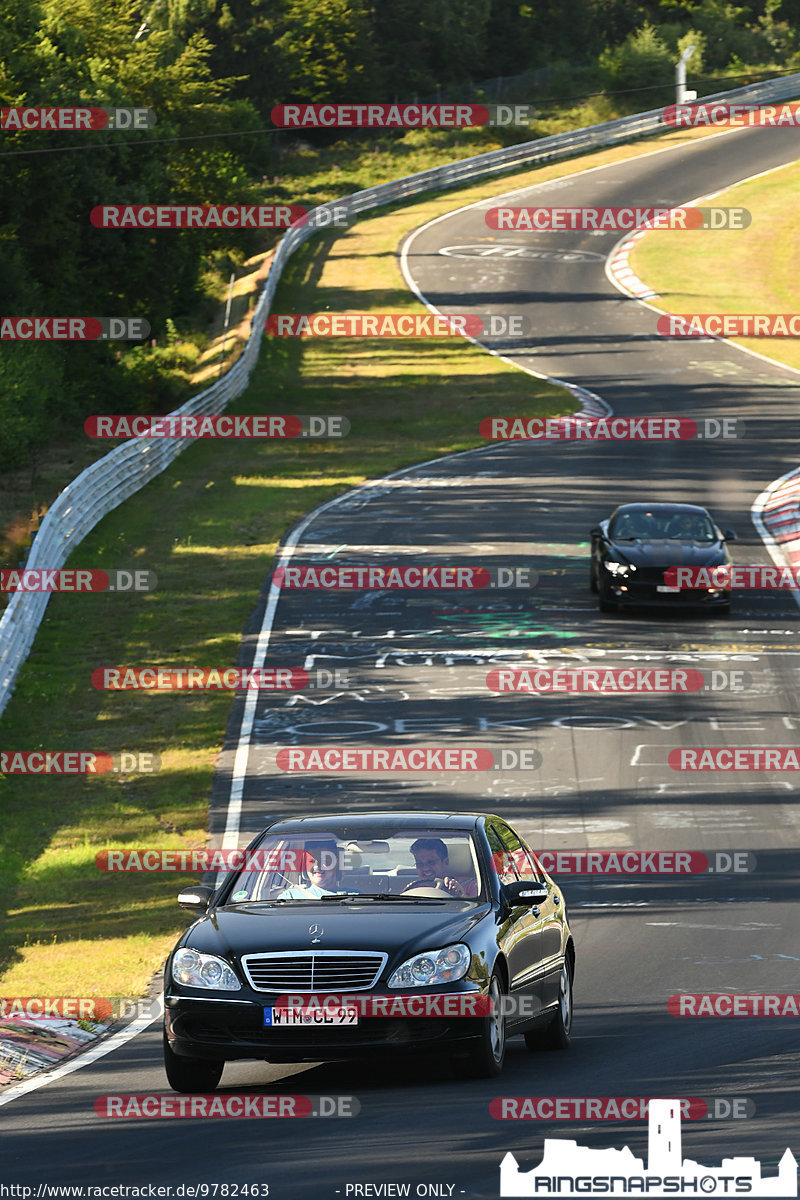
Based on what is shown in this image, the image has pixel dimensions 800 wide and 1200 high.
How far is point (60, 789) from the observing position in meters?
22.1

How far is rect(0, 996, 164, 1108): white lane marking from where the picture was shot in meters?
9.92

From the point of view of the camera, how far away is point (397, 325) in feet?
194

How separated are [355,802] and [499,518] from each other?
1702 centimetres

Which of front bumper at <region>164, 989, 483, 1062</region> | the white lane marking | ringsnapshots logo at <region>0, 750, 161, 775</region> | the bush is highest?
the bush

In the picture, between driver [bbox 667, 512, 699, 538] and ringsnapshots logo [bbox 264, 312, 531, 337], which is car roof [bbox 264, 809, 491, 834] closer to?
driver [bbox 667, 512, 699, 538]

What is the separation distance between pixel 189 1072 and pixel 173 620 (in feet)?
66.2

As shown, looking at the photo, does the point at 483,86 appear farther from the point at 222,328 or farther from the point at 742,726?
the point at 742,726

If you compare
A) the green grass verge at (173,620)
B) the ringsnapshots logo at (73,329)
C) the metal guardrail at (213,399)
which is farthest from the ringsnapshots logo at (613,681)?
the ringsnapshots logo at (73,329)

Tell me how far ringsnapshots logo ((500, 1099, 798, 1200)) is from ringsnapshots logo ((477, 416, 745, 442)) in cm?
3789

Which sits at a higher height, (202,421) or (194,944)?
(194,944)

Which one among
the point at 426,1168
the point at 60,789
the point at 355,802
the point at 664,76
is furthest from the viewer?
the point at 664,76

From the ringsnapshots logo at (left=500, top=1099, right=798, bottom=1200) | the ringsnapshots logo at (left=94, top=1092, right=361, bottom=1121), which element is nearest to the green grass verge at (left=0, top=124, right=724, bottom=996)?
the ringsnapshots logo at (left=94, top=1092, right=361, bottom=1121)

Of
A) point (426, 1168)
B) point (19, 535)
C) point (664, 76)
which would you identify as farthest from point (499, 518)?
point (664, 76)

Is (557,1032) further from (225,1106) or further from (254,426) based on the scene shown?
(254,426)
